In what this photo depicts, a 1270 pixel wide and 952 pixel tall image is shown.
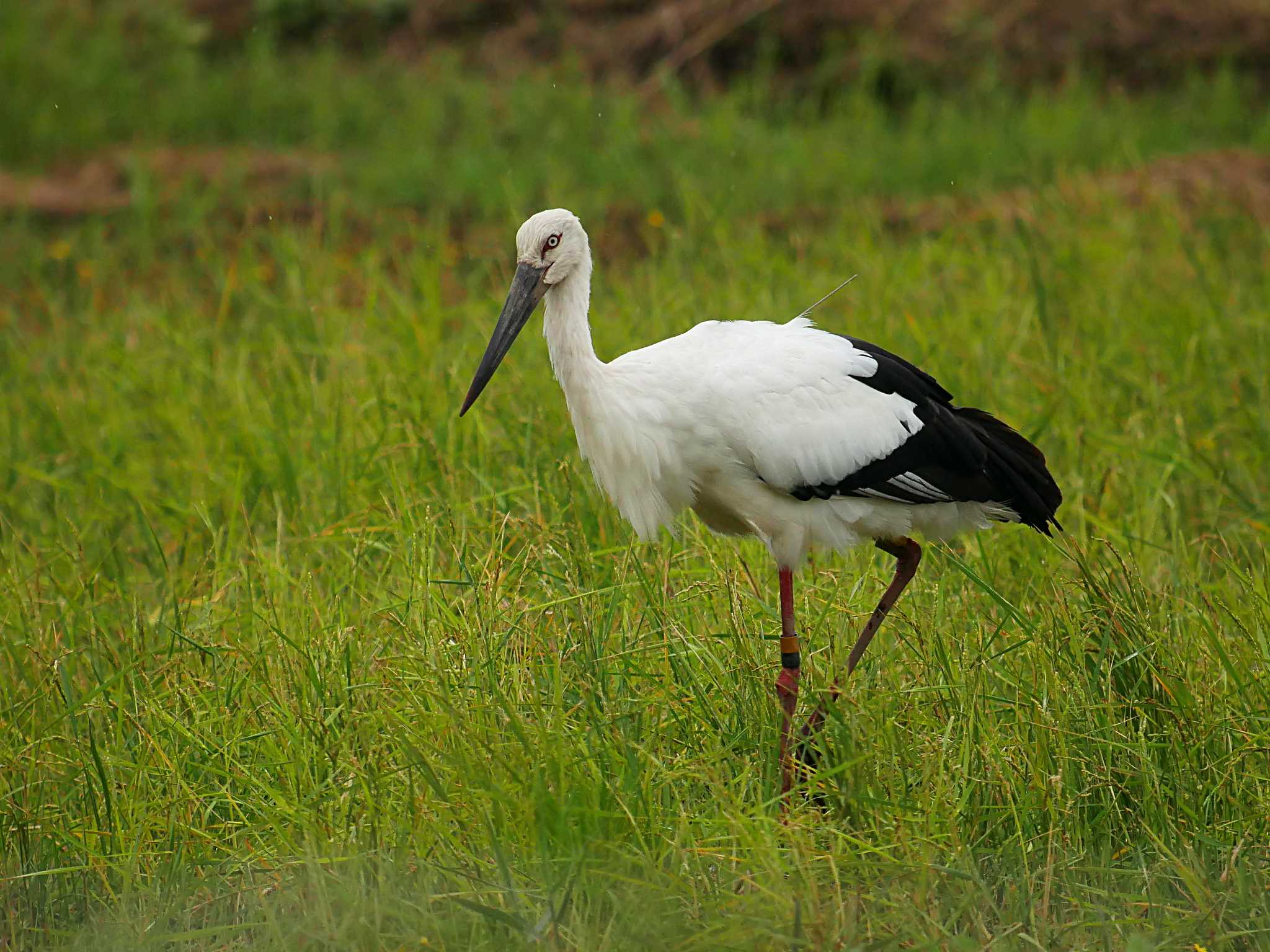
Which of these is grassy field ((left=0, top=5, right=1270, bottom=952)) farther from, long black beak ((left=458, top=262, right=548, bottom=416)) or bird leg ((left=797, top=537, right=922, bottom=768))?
long black beak ((left=458, top=262, right=548, bottom=416))

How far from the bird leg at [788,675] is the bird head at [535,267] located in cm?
89

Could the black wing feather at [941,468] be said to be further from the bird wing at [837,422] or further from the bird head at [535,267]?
the bird head at [535,267]

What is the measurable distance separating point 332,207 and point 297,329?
2.23 metres

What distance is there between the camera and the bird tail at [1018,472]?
12.3 feet

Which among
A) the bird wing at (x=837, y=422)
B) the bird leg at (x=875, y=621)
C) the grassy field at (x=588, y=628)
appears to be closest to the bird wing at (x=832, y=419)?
the bird wing at (x=837, y=422)

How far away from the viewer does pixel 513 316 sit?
3.55m

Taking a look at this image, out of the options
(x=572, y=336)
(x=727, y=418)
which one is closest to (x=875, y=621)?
(x=727, y=418)

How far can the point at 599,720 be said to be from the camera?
305 centimetres

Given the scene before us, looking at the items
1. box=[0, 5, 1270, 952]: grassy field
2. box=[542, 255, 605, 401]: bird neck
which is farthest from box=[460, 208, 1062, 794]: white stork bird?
box=[0, 5, 1270, 952]: grassy field

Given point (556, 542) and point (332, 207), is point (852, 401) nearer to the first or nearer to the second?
point (556, 542)

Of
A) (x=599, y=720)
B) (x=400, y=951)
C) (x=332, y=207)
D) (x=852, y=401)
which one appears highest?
(x=332, y=207)

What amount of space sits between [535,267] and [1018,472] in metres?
1.34

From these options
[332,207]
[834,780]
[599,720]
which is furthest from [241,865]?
[332,207]

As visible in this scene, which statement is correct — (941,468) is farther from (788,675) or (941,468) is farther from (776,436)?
(788,675)
